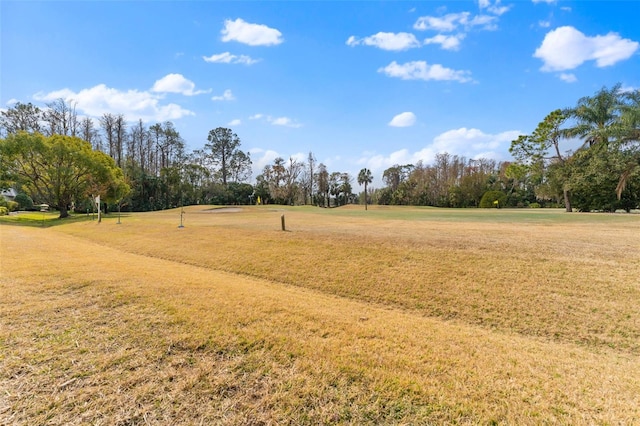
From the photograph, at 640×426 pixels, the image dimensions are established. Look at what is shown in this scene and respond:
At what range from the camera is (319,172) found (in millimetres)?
53031

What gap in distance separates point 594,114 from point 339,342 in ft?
107

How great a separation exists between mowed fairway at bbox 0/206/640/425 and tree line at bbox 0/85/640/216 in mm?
20205

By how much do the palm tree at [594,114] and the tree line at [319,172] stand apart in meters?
0.07

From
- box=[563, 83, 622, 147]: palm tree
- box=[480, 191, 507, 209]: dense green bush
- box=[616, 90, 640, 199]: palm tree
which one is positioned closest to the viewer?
box=[616, 90, 640, 199]: palm tree

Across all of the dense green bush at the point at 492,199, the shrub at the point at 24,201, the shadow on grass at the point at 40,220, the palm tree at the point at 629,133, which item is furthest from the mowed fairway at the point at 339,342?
the shrub at the point at 24,201

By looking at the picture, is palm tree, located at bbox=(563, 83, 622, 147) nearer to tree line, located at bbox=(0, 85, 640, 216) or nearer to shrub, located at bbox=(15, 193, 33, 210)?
tree line, located at bbox=(0, 85, 640, 216)

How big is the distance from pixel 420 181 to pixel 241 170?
3176 cm

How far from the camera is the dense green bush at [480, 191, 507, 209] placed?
40781 mm

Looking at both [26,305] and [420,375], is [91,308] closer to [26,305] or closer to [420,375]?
[26,305]

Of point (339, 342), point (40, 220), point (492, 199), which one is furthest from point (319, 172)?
point (339, 342)

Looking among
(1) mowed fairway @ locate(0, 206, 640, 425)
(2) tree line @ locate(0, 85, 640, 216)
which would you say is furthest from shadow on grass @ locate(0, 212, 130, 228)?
(1) mowed fairway @ locate(0, 206, 640, 425)

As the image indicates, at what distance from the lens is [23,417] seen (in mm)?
2092

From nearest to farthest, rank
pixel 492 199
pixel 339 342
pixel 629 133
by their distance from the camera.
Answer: pixel 339 342 → pixel 629 133 → pixel 492 199

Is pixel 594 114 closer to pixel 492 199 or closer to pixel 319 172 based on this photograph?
pixel 492 199
